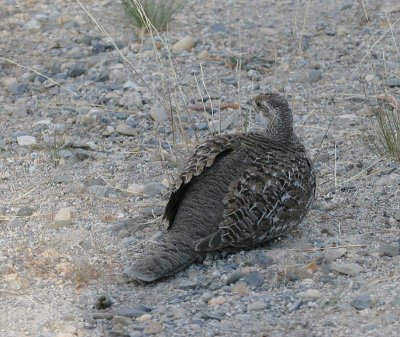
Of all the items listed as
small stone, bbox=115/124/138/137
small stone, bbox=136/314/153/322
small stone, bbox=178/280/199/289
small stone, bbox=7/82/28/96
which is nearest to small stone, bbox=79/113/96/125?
small stone, bbox=115/124/138/137

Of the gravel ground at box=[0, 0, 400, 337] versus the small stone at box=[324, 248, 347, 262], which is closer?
the gravel ground at box=[0, 0, 400, 337]

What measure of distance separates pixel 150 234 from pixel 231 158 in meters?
0.85

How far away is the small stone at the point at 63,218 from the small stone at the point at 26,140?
1560 millimetres

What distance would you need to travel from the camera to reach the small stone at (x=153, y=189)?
7.46 m

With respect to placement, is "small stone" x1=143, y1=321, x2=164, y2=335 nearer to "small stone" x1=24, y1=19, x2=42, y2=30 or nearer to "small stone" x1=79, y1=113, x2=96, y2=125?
"small stone" x1=79, y1=113, x2=96, y2=125

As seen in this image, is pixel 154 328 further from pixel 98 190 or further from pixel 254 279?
pixel 98 190

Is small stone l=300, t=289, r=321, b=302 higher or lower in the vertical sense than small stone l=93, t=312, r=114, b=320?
lower

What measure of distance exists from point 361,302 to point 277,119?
5.67 feet

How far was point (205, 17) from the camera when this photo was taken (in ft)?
37.1

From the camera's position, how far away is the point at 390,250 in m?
6.19

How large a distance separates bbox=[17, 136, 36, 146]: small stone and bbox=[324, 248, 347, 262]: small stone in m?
3.28

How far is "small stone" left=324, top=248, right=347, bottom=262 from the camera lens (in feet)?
20.2

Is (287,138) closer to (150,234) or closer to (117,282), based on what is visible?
(150,234)

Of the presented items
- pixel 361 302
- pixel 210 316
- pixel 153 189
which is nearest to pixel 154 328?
pixel 210 316
